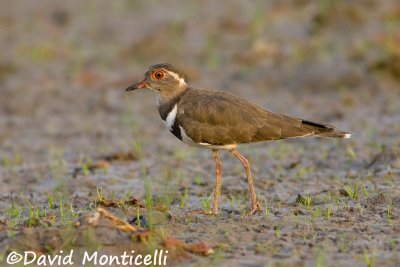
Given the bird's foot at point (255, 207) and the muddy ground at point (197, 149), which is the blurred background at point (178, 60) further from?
the bird's foot at point (255, 207)

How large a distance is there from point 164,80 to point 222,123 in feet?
2.65

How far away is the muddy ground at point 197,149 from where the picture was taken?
19.6 ft

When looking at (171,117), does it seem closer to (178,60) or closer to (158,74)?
(158,74)

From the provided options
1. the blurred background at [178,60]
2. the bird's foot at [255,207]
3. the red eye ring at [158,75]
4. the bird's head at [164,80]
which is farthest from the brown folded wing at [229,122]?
the blurred background at [178,60]

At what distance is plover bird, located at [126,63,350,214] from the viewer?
7.16 meters

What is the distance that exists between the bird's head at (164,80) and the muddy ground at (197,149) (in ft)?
1.82

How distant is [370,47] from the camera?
538 inches

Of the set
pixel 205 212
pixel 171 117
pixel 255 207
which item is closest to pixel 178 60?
pixel 171 117

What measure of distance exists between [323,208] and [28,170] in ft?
12.8

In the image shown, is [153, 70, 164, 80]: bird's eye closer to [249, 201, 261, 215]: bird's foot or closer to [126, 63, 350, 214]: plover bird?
[126, 63, 350, 214]: plover bird

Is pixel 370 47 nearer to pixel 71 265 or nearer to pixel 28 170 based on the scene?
pixel 28 170

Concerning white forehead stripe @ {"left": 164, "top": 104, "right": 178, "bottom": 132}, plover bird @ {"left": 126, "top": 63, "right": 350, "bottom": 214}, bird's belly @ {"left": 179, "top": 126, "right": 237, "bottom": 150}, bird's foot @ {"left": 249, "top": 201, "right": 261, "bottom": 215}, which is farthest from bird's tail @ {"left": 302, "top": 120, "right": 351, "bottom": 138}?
white forehead stripe @ {"left": 164, "top": 104, "right": 178, "bottom": 132}

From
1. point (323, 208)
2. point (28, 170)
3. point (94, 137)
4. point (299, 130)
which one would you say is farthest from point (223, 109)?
point (94, 137)

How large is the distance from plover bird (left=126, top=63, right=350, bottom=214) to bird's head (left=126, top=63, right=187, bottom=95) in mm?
71
